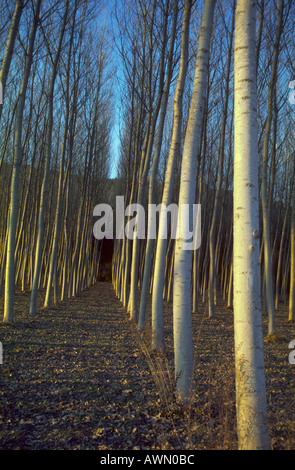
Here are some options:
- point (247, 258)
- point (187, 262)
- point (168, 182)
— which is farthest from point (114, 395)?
point (168, 182)

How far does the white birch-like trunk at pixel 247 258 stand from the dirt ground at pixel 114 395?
245 mm

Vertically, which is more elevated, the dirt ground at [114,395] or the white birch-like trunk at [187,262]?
the white birch-like trunk at [187,262]

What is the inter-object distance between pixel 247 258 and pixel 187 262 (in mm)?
1290

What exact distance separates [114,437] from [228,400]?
996 millimetres

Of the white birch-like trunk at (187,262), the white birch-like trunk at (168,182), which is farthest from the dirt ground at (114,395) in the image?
the white birch-like trunk at (168,182)

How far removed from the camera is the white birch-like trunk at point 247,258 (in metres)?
2.21

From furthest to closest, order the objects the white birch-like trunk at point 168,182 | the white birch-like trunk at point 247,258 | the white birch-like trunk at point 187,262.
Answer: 1. the white birch-like trunk at point 168,182
2. the white birch-like trunk at point 187,262
3. the white birch-like trunk at point 247,258

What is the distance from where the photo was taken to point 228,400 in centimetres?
289

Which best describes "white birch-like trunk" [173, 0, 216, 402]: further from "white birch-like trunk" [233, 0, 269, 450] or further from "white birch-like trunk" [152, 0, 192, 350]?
"white birch-like trunk" [152, 0, 192, 350]

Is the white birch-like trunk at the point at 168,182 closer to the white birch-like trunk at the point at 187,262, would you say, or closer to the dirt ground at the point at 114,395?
the dirt ground at the point at 114,395

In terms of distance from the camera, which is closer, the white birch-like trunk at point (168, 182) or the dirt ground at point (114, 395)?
the dirt ground at point (114, 395)

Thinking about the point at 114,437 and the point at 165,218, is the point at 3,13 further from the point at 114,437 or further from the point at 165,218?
the point at 114,437

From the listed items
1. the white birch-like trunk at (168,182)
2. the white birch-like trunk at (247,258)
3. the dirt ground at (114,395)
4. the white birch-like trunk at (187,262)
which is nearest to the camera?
the white birch-like trunk at (247,258)

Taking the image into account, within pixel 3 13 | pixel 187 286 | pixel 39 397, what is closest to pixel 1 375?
pixel 39 397
